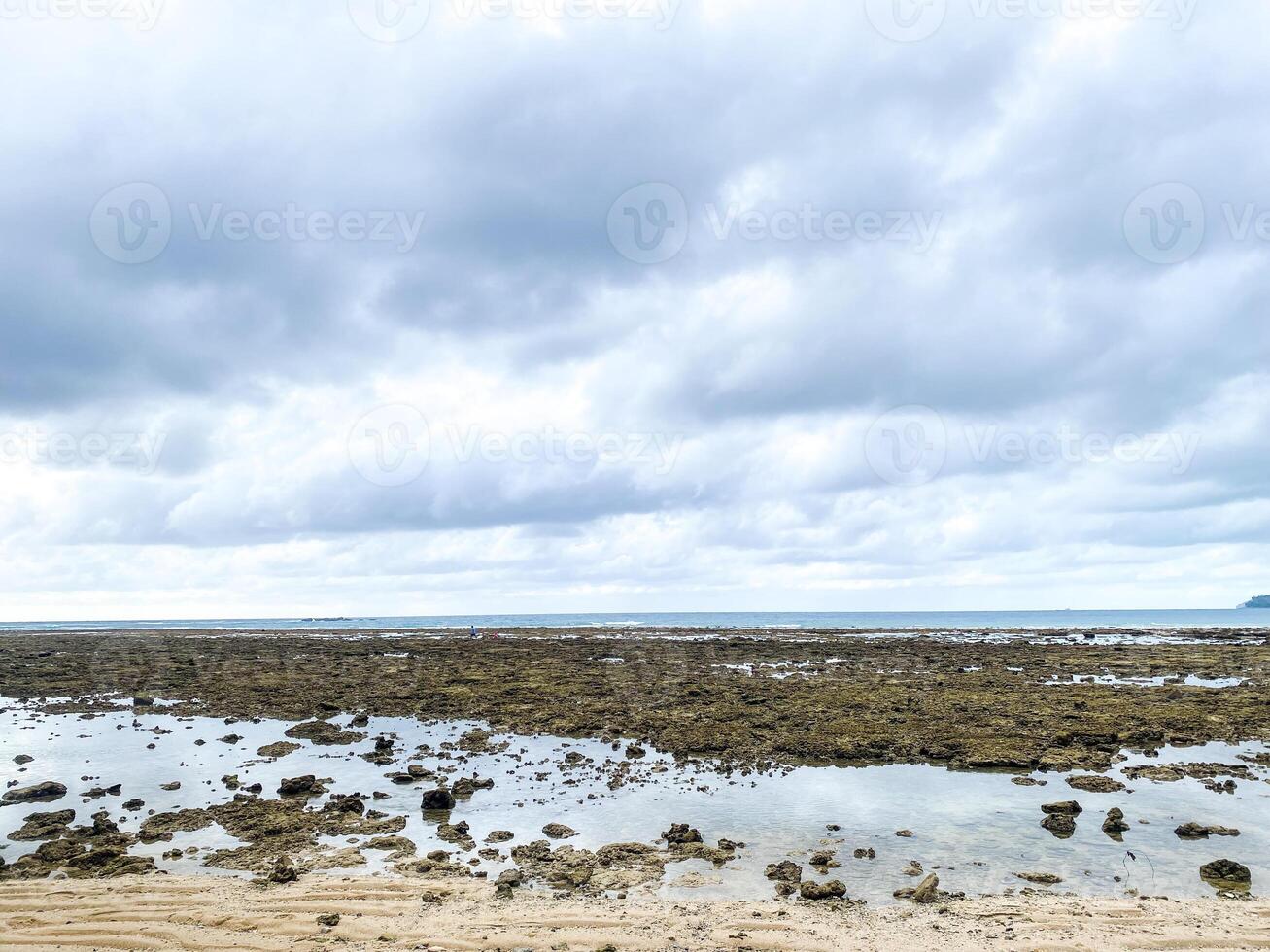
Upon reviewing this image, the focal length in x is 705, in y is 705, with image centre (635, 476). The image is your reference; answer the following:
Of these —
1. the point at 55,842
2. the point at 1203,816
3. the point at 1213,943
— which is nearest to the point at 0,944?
the point at 55,842

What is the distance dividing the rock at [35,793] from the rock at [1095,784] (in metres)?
26.3

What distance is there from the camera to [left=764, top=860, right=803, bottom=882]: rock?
1225 centimetres

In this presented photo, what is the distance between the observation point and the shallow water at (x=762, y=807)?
12766 mm

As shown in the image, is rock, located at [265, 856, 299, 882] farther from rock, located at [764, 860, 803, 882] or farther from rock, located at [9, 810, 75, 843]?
rock, located at [764, 860, 803, 882]

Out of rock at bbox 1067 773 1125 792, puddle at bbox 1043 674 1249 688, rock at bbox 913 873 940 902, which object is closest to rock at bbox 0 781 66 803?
rock at bbox 913 873 940 902

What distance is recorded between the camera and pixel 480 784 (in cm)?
1875

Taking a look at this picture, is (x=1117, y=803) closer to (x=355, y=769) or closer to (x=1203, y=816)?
(x=1203, y=816)

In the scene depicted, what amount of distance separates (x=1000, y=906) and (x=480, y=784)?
12.6 meters

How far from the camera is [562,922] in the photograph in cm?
1062

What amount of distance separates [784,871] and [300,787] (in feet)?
42.0

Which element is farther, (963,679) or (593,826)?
(963,679)

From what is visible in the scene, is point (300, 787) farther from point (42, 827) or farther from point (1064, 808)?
point (1064, 808)

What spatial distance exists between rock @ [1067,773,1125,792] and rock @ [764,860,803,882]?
9.99 meters

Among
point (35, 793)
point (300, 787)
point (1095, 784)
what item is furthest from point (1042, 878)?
point (35, 793)
